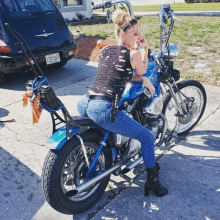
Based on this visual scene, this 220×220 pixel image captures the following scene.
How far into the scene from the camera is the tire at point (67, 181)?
6.98ft

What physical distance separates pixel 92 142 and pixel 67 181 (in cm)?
42

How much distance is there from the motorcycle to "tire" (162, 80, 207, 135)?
0.05 metres

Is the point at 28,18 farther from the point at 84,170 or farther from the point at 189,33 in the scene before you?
the point at 189,33

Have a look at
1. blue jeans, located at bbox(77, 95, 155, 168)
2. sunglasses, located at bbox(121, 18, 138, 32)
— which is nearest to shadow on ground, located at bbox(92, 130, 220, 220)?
blue jeans, located at bbox(77, 95, 155, 168)

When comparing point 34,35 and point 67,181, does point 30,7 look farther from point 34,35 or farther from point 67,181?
point 67,181

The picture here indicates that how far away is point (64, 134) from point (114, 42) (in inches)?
36.6

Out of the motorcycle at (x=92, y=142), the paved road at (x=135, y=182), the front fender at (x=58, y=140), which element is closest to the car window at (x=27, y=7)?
the paved road at (x=135, y=182)

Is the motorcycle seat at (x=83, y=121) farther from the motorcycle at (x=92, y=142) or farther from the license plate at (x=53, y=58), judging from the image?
the license plate at (x=53, y=58)

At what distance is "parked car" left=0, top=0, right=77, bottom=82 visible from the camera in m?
5.12

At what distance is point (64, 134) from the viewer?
2.17 meters

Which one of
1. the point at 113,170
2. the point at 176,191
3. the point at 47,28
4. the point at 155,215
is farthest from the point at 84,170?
the point at 47,28

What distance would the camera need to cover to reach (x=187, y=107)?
11.1 ft

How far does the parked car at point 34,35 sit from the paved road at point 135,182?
4.47ft

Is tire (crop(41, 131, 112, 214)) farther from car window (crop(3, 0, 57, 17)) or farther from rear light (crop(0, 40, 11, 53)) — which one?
car window (crop(3, 0, 57, 17))
